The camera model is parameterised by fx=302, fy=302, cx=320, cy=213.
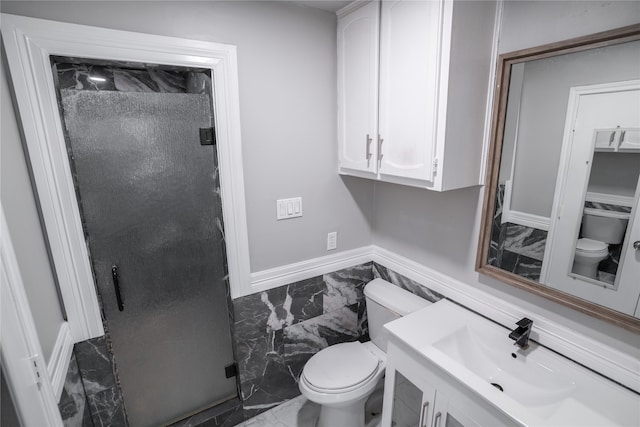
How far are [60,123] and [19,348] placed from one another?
2.85 ft

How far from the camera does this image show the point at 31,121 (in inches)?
43.7

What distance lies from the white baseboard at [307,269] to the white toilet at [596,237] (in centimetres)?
116

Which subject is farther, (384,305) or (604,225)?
(384,305)

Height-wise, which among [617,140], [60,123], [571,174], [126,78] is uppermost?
[126,78]

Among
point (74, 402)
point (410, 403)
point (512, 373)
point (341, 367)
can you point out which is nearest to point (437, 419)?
point (410, 403)

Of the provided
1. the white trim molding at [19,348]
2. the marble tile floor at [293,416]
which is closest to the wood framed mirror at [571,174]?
the marble tile floor at [293,416]

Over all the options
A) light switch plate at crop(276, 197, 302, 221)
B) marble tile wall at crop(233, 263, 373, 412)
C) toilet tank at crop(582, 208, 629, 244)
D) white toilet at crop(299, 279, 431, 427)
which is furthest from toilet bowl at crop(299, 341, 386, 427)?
toilet tank at crop(582, 208, 629, 244)

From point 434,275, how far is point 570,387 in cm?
72

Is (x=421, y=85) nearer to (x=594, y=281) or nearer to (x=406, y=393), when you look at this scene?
(x=594, y=281)

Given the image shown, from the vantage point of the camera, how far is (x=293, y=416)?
1854mm

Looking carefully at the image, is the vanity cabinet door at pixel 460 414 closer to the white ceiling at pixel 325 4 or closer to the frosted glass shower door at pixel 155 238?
the frosted glass shower door at pixel 155 238

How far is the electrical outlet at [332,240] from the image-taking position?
1.92 metres

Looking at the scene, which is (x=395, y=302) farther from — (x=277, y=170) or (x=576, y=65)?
(x=576, y=65)

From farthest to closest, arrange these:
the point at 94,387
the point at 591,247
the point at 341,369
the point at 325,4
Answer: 1. the point at 341,369
2. the point at 325,4
3. the point at 94,387
4. the point at 591,247
